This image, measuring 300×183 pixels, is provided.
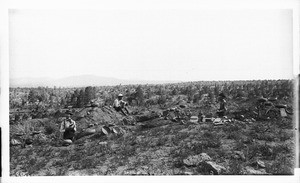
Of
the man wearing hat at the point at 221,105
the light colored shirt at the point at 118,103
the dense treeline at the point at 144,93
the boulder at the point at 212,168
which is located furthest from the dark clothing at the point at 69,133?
the man wearing hat at the point at 221,105

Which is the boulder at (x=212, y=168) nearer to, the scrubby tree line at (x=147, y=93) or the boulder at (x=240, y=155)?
the boulder at (x=240, y=155)

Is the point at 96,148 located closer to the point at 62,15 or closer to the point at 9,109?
the point at 9,109

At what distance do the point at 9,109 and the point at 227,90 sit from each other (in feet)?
15.9

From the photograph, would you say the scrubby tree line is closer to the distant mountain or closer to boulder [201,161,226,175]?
the distant mountain

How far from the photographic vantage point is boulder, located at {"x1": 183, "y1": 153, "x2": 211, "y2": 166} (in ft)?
28.1

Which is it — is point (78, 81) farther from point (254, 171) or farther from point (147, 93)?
point (254, 171)

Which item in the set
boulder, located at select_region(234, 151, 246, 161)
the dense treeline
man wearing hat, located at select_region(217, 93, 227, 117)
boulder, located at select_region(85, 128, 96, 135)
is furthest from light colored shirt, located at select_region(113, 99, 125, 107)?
boulder, located at select_region(234, 151, 246, 161)

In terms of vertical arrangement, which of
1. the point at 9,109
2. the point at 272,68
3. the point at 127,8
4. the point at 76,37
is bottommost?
the point at 9,109

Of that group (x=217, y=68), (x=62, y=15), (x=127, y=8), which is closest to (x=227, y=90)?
(x=217, y=68)

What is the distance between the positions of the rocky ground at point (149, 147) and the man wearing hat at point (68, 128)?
0.37ft

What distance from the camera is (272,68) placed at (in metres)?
8.88

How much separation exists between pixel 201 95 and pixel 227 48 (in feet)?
3.93

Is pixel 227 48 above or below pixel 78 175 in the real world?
above

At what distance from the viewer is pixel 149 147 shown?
8.85m
